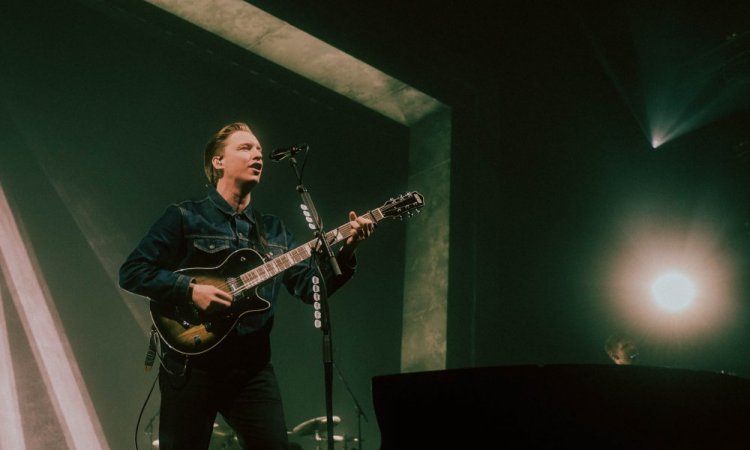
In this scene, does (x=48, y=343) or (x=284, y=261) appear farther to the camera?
(x=48, y=343)

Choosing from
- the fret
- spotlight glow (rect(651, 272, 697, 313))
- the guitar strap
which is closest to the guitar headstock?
the fret

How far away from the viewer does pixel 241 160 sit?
124 inches

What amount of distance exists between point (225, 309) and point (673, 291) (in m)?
5.42

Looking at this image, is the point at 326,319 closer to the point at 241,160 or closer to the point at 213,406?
the point at 213,406

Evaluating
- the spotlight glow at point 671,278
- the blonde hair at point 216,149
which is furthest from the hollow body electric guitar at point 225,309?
the spotlight glow at point 671,278

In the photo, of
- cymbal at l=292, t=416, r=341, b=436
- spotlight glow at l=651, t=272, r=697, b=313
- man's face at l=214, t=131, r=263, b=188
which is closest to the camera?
man's face at l=214, t=131, r=263, b=188

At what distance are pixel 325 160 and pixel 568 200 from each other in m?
2.53

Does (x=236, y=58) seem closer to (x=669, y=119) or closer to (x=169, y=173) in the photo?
(x=169, y=173)

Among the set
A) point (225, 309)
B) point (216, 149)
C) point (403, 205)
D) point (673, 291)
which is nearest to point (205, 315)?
point (225, 309)

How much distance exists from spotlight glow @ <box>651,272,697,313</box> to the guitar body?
514 cm

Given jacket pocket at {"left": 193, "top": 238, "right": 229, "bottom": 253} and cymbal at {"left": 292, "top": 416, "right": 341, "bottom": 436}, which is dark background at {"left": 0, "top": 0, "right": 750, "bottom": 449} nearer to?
cymbal at {"left": 292, "top": 416, "right": 341, "bottom": 436}

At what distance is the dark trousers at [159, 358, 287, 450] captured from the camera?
8.09 feet

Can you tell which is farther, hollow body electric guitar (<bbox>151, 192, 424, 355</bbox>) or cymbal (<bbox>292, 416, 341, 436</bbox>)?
cymbal (<bbox>292, 416, 341, 436</bbox>)

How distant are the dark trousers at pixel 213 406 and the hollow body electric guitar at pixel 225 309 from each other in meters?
0.10
